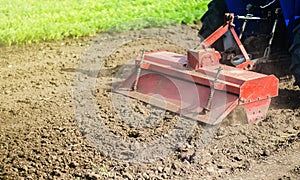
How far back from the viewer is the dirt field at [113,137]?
13.8 ft

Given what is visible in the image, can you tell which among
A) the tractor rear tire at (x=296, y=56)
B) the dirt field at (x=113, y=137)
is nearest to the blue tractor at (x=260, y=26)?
the tractor rear tire at (x=296, y=56)

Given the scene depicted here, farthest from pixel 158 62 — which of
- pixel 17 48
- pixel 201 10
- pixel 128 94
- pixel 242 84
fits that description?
pixel 201 10

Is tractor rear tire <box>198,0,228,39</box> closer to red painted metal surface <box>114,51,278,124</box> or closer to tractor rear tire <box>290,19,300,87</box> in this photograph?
red painted metal surface <box>114,51,278,124</box>

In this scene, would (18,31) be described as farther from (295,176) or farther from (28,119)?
(295,176)

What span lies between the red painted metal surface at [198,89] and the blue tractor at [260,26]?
595mm

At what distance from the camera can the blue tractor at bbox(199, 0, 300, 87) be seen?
559 centimetres

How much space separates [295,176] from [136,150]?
122 cm

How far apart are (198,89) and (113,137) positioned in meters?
→ 0.94

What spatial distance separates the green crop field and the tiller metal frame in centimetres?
300

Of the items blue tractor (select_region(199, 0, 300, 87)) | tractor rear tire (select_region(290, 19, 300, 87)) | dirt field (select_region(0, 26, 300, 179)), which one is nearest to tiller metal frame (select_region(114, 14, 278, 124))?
dirt field (select_region(0, 26, 300, 179))

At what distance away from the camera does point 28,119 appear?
5203mm

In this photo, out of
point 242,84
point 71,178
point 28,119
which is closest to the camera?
point 71,178

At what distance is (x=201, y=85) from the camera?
5.14m

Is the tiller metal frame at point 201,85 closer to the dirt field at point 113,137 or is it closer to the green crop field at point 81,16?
the dirt field at point 113,137
